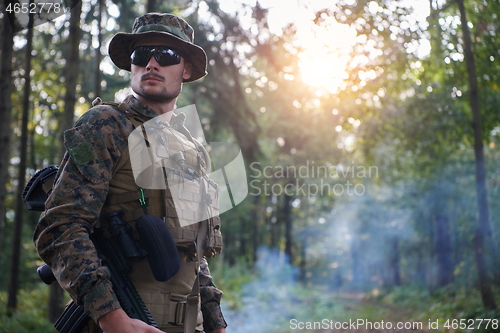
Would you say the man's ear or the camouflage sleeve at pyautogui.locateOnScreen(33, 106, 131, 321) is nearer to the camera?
the camouflage sleeve at pyautogui.locateOnScreen(33, 106, 131, 321)

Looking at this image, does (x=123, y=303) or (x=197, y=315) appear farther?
(x=197, y=315)

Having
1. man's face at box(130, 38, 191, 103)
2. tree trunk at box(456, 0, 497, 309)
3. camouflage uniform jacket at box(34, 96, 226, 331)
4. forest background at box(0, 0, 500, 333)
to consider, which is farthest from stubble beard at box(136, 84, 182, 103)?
tree trunk at box(456, 0, 497, 309)

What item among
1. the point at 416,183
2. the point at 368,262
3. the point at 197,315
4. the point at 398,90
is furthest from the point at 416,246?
the point at 197,315

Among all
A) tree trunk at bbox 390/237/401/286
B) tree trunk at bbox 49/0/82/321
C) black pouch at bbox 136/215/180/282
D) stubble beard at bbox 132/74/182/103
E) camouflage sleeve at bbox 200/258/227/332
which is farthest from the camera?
tree trunk at bbox 390/237/401/286

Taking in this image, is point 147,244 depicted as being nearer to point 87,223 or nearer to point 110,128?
point 87,223

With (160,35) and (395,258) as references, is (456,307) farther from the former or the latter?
(395,258)

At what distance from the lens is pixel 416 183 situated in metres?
19.2

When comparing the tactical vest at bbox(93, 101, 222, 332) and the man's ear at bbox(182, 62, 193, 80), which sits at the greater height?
the man's ear at bbox(182, 62, 193, 80)

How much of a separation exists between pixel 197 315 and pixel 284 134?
14.1 metres

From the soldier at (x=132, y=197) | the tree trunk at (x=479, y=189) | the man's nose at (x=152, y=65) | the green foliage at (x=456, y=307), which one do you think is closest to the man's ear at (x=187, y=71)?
the soldier at (x=132, y=197)

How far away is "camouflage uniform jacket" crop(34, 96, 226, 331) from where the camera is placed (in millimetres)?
1798

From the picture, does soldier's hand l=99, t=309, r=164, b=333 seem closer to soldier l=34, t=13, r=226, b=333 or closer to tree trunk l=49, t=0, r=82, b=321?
soldier l=34, t=13, r=226, b=333

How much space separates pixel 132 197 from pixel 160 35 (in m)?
0.96

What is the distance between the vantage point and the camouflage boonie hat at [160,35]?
2469mm
